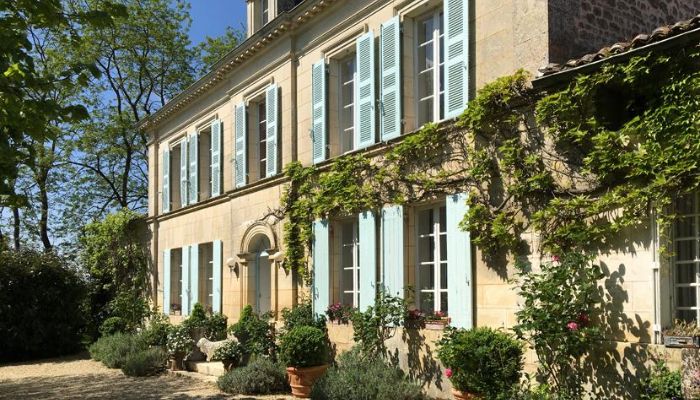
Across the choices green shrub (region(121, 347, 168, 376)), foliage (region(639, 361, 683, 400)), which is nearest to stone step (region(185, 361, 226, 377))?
green shrub (region(121, 347, 168, 376))

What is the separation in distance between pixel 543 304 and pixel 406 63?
4037 mm

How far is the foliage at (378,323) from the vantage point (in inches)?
343

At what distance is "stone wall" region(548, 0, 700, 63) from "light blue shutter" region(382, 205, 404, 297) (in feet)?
9.64

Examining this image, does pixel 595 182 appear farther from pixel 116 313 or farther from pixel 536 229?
pixel 116 313

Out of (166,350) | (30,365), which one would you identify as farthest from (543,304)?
(30,365)

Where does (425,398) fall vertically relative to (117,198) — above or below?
below

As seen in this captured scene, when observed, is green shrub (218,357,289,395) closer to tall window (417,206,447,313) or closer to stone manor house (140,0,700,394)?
stone manor house (140,0,700,394)

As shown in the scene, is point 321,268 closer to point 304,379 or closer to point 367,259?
point 367,259

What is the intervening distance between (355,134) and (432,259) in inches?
91.8

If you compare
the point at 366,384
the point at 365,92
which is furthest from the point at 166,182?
the point at 366,384

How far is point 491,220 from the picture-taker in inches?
294

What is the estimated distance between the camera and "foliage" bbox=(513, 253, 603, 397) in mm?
6270

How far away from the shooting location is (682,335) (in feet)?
18.6

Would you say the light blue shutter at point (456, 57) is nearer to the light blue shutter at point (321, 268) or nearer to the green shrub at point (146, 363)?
the light blue shutter at point (321, 268)
